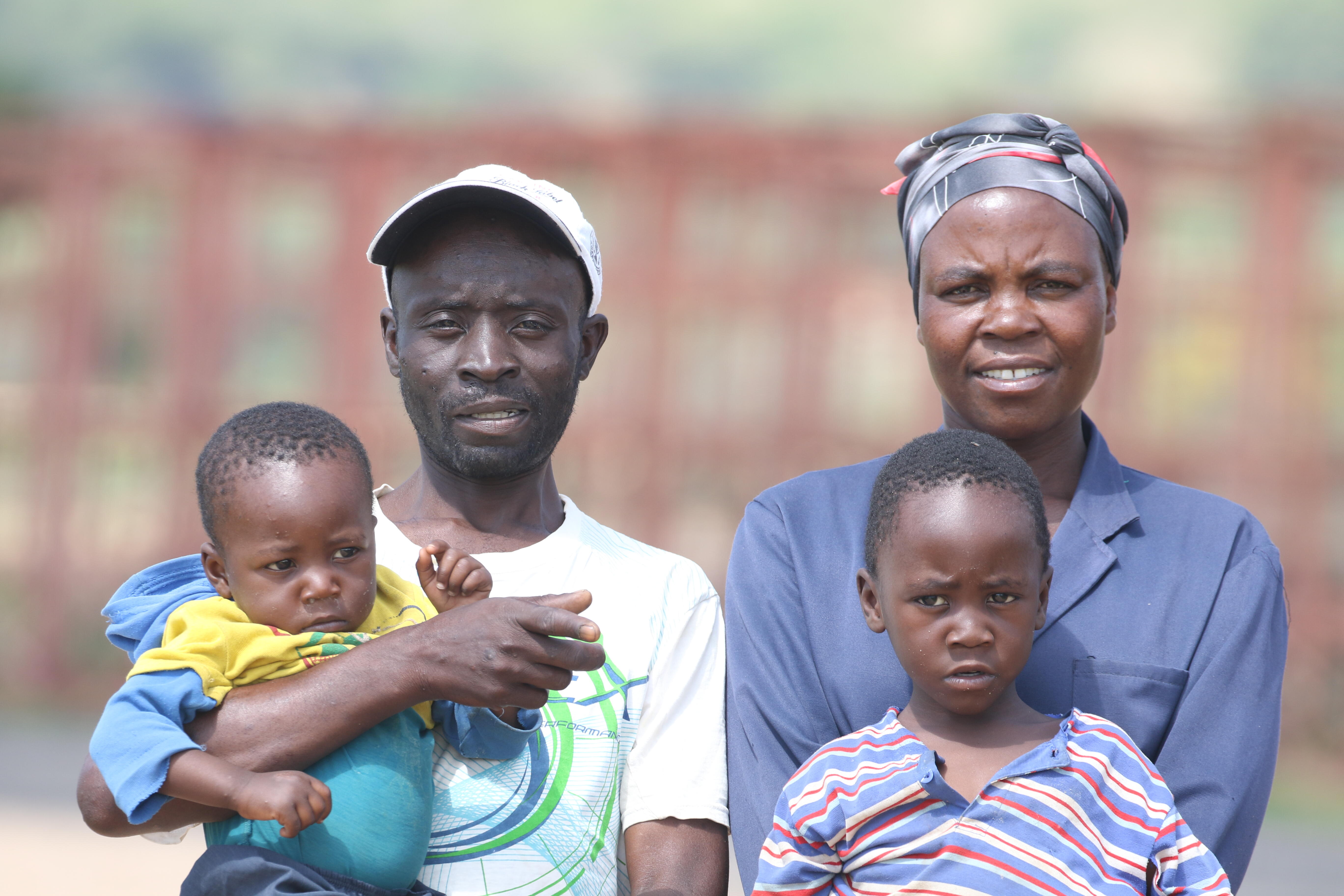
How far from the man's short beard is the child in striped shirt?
2.25 ft

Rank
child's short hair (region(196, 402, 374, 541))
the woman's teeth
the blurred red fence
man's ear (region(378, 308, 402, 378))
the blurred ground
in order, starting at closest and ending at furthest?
child's short hair (region(196, 402, 374, 541)) < the woman's teeth < man's ear (region(378, 308, 402, 378)) < the blurred ground < the blurred red fence

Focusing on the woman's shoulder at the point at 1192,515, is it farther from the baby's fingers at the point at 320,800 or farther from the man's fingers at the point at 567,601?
the baby's fingers at the point at 320,800

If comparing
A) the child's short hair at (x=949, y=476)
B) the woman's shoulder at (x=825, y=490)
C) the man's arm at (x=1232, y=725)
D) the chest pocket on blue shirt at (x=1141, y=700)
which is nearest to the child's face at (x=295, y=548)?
the woman's shoulder at (x=825, y=490)

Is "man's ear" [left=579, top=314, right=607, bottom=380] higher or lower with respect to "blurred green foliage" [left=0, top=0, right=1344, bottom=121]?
lower

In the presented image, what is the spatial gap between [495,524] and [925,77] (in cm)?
665

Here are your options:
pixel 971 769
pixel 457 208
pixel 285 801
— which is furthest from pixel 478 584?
pixel 971 769

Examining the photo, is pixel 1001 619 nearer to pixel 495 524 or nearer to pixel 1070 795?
pixel 1070 795

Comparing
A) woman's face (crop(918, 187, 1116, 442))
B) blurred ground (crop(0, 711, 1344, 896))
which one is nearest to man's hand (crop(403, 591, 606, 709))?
woman's face (crop(918, 187, 1116, 442))

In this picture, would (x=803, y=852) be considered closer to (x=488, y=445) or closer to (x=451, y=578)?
(x=451, y=578)

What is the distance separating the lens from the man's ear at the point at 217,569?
7.14ft

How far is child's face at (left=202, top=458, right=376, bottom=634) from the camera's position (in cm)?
212

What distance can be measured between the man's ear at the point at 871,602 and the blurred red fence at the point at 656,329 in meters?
5.60

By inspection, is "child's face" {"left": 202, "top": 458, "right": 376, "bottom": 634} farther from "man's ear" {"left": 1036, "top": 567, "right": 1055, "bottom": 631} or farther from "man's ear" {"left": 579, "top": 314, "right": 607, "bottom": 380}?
"man's ear" {"left": 1036, "top": 567, "right": 1055, "bottom": 631}

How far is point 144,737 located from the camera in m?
1.92
